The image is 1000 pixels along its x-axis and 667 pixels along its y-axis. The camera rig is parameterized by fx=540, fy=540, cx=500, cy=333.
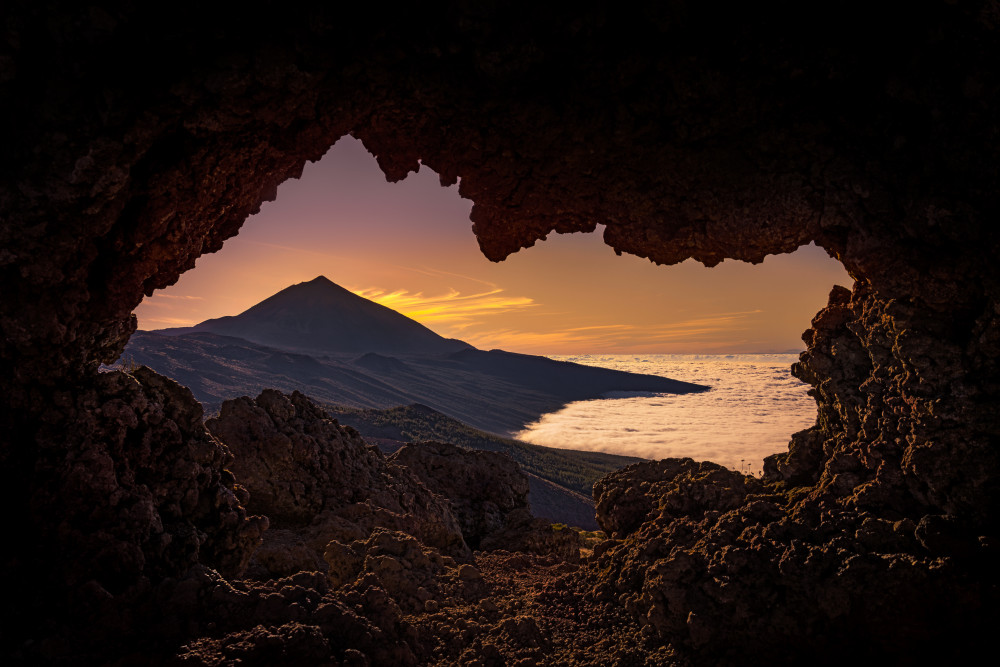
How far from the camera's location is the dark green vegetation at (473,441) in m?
63.8

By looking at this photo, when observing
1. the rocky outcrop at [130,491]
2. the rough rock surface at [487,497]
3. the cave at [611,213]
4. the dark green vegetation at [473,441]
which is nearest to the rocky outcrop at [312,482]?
the rough rock surface at [487,497]

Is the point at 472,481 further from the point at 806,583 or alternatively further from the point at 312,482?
the point at 806,583

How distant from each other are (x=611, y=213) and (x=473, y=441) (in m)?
68.2

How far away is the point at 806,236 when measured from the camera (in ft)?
18.8

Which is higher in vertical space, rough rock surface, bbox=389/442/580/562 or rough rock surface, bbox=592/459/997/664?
rough rock surface, bbox=592/459/997/664

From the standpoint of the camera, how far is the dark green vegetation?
6381 centimetres

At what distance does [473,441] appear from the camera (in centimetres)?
7250

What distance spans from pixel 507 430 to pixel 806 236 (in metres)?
116

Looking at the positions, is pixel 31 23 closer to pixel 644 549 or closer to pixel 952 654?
pixel 644 549

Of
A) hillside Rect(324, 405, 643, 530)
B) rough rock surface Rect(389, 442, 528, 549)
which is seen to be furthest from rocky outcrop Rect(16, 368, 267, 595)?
hillside Rect(324, 405, 643, 530)

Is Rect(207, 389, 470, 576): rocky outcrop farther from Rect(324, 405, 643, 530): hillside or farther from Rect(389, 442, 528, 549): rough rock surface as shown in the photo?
Rect(324, 405, 643, 530): hillside

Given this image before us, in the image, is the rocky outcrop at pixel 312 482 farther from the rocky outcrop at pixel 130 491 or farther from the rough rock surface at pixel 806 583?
the rough rock surface at pixel 806 583

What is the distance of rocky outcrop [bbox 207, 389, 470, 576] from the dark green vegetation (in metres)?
49.5

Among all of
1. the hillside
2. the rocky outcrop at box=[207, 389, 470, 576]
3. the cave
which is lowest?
the hillside
